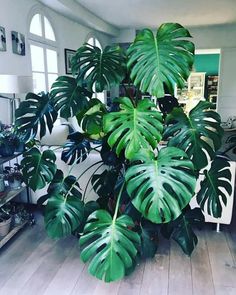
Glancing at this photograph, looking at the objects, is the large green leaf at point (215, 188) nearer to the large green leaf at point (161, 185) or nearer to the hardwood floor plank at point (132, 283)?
the large green leaf at point (161, 185)

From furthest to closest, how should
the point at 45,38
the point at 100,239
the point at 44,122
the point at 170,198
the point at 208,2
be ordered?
1. the point at 208,2
2. the point at 45,38
3. the point at 44,122
4. the point at 100,239
5. the point at 170,198

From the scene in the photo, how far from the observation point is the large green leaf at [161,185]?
4.91ft

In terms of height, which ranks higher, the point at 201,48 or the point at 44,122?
the point at 201,48

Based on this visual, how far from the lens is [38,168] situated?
2000 millimetres

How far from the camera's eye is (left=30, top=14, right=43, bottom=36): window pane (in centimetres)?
420

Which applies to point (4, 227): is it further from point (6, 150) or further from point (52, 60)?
point (52, 60)

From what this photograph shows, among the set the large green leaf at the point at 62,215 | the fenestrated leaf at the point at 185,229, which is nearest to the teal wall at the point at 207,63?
the fenestrated leaf at the point at 185,229

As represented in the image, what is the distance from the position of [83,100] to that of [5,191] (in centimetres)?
117

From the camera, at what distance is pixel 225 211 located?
2.49 meters

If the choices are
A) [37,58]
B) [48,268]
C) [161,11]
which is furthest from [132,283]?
[161,11]

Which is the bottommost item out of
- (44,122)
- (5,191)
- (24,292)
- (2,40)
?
(24,292)

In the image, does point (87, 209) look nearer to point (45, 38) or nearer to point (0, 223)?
point (0, 223)

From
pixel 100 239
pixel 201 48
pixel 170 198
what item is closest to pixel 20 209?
pixel 100 239

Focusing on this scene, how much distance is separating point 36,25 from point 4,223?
313 cm
